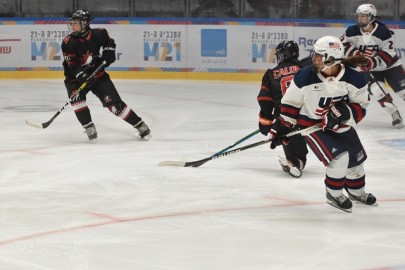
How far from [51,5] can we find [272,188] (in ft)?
24.1

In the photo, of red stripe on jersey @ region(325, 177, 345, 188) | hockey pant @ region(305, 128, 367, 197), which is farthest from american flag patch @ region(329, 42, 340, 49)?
red stripe on jersey @ region(325, 177, 345, 188)

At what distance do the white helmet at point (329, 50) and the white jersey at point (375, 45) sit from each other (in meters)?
3.54

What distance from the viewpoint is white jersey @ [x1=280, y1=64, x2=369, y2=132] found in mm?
4316

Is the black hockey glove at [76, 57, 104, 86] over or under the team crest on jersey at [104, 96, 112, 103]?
over

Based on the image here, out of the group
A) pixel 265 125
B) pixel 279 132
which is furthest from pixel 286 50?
pixel 279 132

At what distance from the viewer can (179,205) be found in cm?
473

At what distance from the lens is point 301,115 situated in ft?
14.9

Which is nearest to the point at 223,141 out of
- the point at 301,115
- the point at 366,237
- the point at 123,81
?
the point at 301,115

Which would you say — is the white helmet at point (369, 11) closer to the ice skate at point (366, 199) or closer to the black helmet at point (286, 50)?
the black helmet at point (286, 50)

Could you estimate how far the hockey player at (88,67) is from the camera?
695 centimetres

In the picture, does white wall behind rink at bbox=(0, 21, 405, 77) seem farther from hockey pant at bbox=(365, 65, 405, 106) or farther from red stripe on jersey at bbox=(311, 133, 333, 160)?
red stripe on jersey at bbox=(311, 133, 333, 160)

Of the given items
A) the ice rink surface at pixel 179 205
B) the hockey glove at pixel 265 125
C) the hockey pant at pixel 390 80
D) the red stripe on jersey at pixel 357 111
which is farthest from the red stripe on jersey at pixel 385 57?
the red stripe on jersey at pixel 357 111

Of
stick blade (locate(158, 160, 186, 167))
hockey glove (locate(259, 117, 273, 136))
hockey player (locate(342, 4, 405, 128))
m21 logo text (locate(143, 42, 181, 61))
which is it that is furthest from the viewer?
m21 logo text (locate(143, 42, 181, 61))

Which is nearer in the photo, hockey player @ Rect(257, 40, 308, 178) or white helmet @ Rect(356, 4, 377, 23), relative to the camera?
hockey player @ Rect(257, 40, 308, 178)
